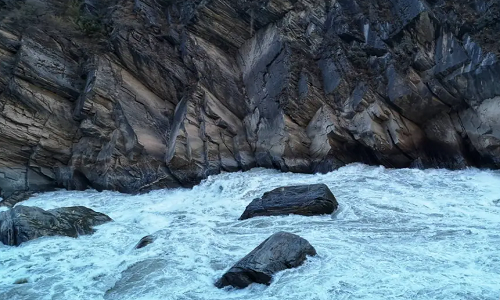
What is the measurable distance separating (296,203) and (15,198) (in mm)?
10080

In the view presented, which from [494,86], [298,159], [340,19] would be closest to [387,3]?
[340,19]

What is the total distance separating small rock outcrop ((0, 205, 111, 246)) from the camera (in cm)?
1079

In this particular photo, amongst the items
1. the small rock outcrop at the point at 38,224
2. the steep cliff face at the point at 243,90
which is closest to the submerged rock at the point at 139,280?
the small rock outcrop at the point at 38,224

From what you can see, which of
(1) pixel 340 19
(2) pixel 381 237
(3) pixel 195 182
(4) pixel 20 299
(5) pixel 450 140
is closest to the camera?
(4) pixel 20 299

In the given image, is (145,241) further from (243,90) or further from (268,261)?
(243,90)

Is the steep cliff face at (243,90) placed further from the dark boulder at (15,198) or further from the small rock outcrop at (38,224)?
the small rock outcrop at (38,224)

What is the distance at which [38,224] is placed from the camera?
11.1 metres

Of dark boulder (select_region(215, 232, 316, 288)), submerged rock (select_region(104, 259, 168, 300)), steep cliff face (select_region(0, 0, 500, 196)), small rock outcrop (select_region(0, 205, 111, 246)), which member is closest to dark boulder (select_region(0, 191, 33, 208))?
steep cliff face (select_region(0, 0, 500, 196))

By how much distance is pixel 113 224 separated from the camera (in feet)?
40.8

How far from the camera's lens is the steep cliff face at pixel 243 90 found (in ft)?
52.5

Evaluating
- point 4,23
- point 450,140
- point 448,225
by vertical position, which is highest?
point 4,23

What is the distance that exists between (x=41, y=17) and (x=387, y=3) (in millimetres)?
14401

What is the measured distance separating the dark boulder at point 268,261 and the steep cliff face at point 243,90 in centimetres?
783

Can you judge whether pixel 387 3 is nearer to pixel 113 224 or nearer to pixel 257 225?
pixel 257 225
